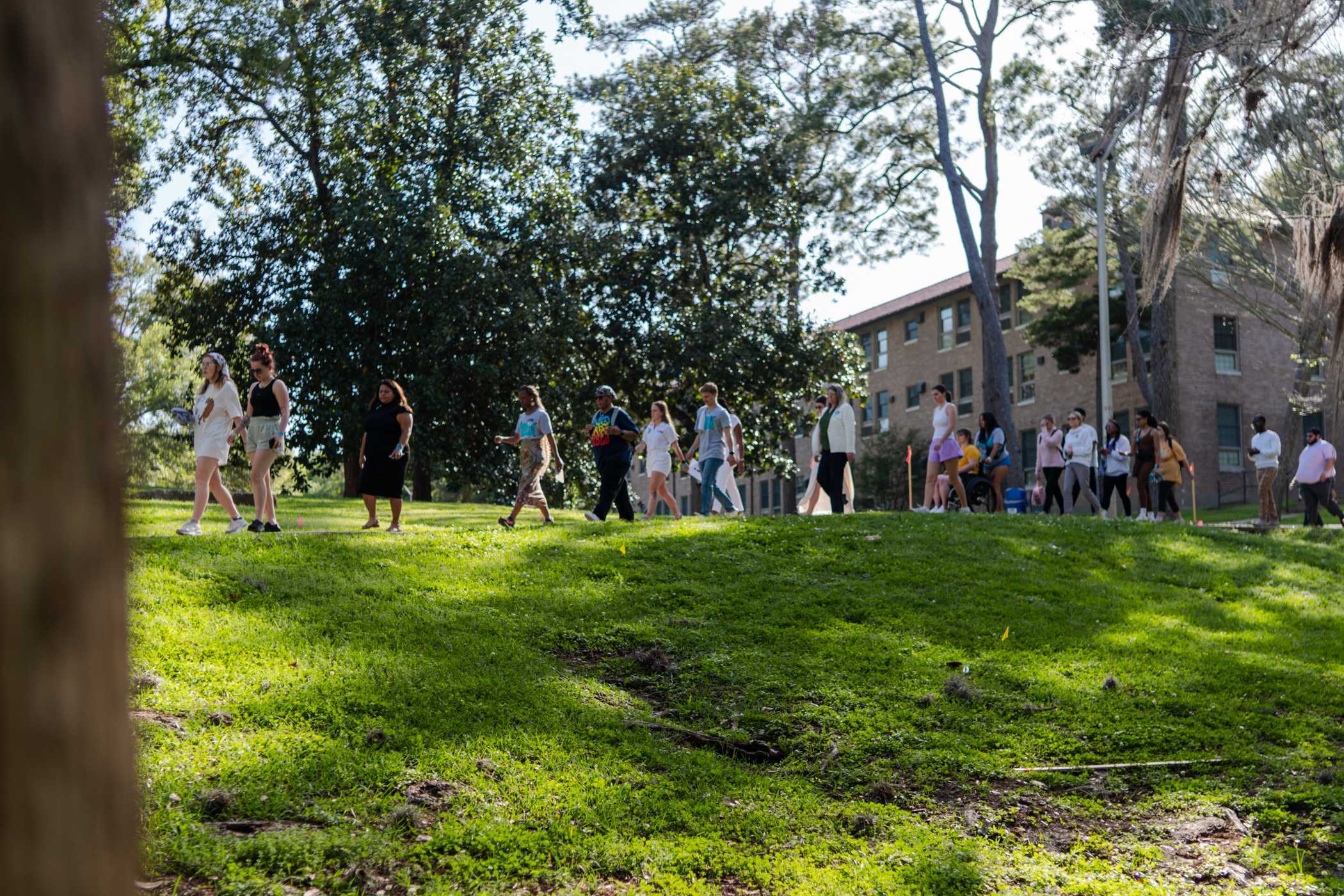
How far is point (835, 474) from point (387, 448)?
20.7 ft

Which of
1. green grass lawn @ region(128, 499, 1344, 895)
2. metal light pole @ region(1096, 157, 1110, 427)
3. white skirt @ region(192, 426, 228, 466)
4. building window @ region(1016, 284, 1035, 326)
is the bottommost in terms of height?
green grass lawn @ region(128, 499, 1344, 895)

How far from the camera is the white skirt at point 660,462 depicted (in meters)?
16.6

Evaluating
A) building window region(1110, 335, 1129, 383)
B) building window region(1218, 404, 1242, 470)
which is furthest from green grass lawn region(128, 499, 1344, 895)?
building window region(1218, 404, 1242, 470)

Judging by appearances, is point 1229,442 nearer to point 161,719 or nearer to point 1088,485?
point 1088,485

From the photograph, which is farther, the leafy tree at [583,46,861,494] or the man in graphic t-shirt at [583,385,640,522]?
the leafy tree at [583,46,861,494]

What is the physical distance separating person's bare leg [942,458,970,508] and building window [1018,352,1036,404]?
109 feet

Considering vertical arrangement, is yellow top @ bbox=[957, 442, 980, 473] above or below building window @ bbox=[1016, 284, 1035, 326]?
below

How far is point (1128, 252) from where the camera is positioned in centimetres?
3231

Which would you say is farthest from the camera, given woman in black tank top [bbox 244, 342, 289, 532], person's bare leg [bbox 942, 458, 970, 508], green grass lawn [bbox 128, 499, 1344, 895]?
person's bare leg [bbox 942, 458, 970, 508]

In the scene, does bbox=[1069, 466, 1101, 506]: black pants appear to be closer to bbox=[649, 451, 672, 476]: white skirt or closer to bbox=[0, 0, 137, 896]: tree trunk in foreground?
bbox=[649, 451, 672, 476]: white skirt

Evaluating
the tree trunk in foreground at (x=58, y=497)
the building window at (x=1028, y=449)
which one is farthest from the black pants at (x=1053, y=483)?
the building window at (x=1028, y=449)

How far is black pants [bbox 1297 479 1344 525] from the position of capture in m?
20.1

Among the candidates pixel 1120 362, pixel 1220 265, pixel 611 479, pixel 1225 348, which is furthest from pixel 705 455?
pixel 1225 348

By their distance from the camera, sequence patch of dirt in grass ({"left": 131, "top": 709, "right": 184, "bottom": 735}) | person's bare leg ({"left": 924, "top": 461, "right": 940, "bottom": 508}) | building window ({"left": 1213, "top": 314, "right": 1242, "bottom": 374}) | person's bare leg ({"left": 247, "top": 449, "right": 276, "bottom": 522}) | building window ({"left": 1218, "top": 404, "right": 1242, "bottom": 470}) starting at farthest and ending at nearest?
building window ({"left": 1213, "top": 314, "right": 1242, "bottom": 374}) → building window ({"left": 1218, "top": 404, "right": 1242, "bottom": 470}) → person's bare leg ({"left": 924, "top": 461, "right": 940, "bottom": 508}) → person's bare leg ({"left": 247, "top": 449, "right": 276, "bottom": 522}) → patch of dirt in grass ({"left": 131, "top": 709, "right": 184, "bottom": 735})
